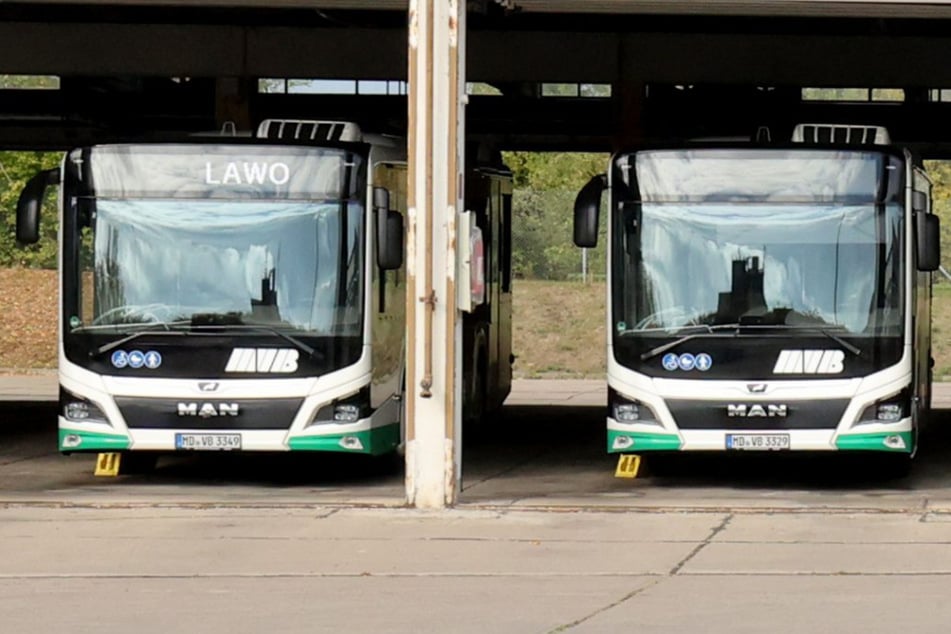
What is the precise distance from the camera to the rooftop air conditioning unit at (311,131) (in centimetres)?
1802

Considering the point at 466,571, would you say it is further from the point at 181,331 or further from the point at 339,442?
the point at 181,331

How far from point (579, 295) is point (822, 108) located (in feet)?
50.4

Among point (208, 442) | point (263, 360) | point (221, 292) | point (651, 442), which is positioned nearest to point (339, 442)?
point (263, 360)

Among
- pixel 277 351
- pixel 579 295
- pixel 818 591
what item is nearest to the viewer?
pixel 818 591

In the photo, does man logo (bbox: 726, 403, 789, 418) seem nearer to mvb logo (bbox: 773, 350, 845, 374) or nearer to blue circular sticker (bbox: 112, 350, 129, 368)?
mvb logo (bbox: 773, 350, 845, 374)

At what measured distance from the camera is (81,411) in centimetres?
1736

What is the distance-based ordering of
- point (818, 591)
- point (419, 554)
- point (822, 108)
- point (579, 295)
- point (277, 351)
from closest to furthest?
point (818, 591)
point (419, 554)
point (277, 351)
point (822, 108)
point (579, 295)

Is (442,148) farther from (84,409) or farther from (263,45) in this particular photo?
(263,45)

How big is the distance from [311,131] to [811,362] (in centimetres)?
472

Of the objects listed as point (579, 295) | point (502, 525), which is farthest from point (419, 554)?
point (579, 295)

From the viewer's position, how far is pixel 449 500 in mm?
15688

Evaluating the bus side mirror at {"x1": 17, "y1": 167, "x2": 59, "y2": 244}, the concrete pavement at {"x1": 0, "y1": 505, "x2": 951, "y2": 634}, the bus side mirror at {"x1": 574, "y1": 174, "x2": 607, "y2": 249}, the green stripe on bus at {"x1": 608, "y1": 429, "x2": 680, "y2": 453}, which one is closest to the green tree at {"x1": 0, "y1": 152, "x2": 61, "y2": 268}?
the bus side mirror at {"x1": 17, "y1": 167, "x2": 59, "y2": 244}

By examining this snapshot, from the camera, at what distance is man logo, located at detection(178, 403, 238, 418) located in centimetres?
1716

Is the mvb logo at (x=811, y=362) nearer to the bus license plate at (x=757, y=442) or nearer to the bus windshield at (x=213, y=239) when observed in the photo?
the bus license plate at (x=757, y=442)
